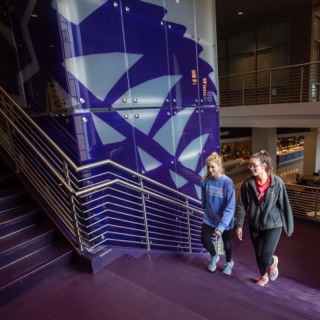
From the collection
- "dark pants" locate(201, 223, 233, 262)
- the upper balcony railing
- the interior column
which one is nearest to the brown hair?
"dark pants" locate(201, 223, 233, 262)

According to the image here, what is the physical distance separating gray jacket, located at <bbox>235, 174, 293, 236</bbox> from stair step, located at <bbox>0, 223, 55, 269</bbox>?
2.10 m

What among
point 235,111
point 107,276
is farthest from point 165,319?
point 235,111

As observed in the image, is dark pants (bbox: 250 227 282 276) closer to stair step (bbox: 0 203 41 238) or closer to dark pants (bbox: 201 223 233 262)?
dark pants (bbox: 201 223 233 262)

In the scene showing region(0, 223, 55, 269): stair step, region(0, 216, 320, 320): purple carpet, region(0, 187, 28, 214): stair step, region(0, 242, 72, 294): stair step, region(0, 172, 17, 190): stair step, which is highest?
region(0, 172, 17, 190): stair step

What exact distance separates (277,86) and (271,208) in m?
8.90

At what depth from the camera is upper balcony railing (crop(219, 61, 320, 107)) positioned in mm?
9031

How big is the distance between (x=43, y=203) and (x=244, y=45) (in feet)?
35.6

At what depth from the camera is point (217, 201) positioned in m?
2.79

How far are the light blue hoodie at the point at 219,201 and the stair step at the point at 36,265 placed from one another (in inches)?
60.0

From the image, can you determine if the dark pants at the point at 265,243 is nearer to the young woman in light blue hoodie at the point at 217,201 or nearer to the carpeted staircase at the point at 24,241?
the young woman in light blue hoodie at the point at 217,201

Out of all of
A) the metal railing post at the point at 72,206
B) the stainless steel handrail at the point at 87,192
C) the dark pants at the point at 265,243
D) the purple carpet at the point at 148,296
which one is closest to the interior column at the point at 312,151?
the stainless steel handrail at the point at 87,192

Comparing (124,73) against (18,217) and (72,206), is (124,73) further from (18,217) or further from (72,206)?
(18,217)

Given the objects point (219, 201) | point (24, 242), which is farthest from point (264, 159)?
point (24, 242)

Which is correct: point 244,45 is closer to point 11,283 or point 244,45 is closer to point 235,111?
point 235,111
